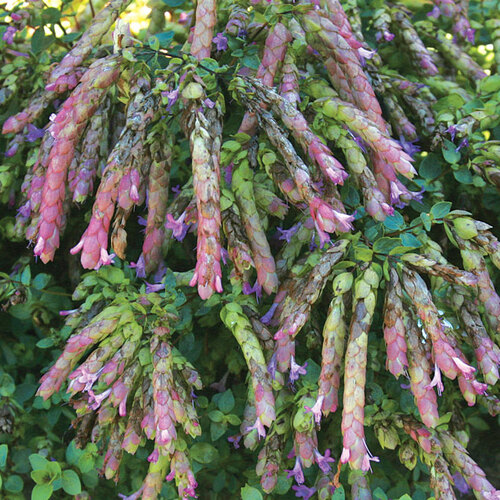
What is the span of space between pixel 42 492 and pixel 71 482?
0.07 m

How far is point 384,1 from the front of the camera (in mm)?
1772

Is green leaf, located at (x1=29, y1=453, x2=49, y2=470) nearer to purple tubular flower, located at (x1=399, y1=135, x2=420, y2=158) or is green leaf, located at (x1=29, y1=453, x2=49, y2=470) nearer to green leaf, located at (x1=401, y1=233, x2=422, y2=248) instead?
green leaf, located at (x1=401, y1=233, x2=422, y2=248)

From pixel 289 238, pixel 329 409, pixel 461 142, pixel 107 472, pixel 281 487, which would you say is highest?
pixel 461 142

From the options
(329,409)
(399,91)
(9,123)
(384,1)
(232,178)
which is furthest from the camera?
(384,1)

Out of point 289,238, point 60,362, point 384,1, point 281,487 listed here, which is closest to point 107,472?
point 60,362

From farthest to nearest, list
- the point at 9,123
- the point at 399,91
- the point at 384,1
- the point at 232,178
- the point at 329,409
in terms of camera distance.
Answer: the point at 384,1, the point at 399,91, the point at 9,123, the point at 232,178, the point at 329,409

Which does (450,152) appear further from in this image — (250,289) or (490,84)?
(250,289)

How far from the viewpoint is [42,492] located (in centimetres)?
130

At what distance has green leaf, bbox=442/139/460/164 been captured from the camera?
1.46m

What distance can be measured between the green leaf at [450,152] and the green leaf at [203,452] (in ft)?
3.02

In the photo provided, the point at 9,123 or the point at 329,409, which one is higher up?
the point at 9,123

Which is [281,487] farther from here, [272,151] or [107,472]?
[272,151]

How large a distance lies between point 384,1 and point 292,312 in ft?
3.68

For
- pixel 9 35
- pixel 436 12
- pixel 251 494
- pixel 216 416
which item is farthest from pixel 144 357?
pixel 436 12
